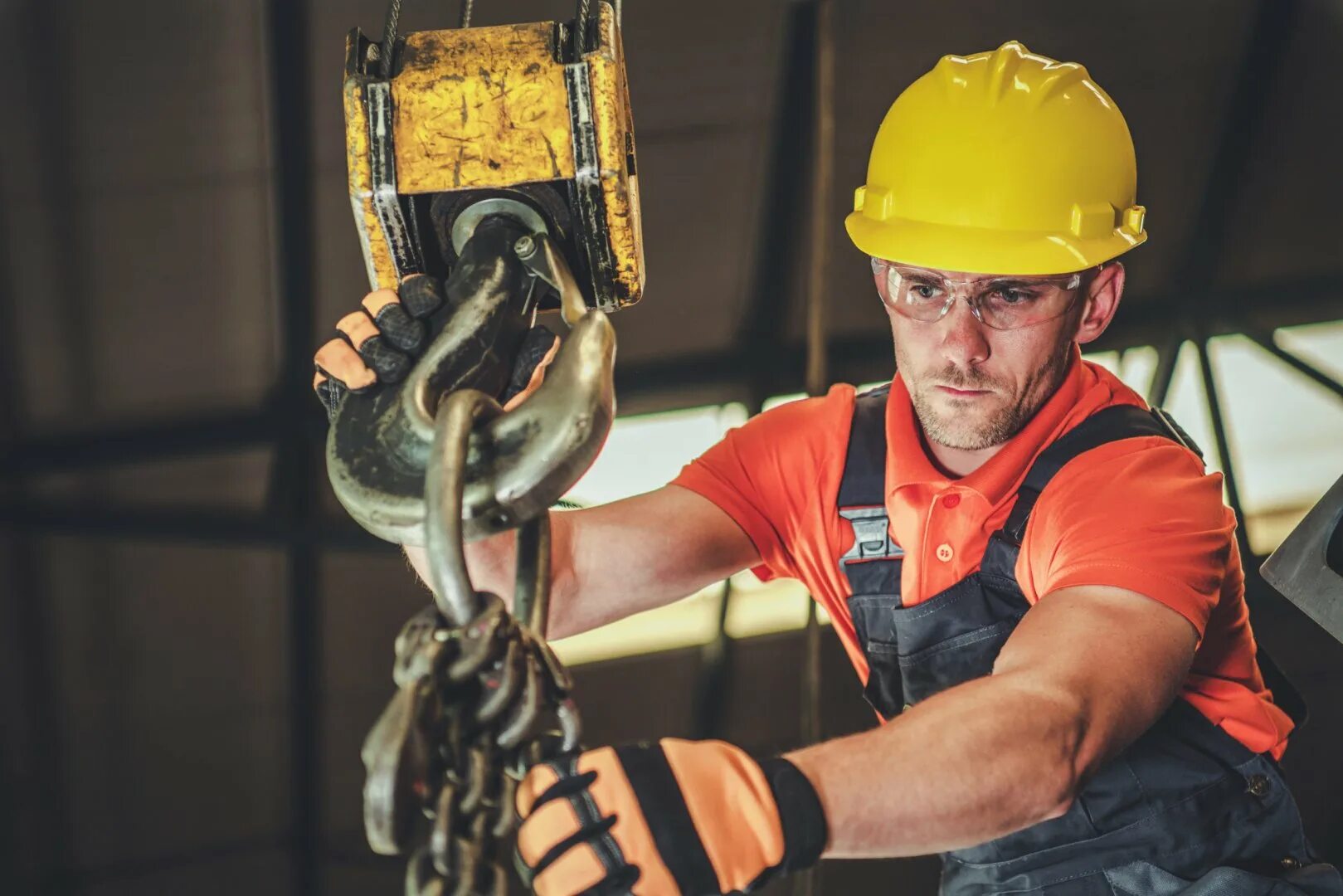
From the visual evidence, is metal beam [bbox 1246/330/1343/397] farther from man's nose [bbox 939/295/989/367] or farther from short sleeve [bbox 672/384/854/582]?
man's nose [bbox 939/295/989/367]

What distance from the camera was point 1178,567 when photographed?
73.0 inches

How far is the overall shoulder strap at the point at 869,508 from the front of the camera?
2342mm

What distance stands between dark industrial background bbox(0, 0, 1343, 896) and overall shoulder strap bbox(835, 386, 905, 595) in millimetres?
2217

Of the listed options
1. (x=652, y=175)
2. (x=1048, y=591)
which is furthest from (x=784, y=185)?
(x=1048, y=591)

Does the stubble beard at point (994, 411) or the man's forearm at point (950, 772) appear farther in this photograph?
the stubble beard at point (994, 411)

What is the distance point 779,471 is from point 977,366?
0.43 meters

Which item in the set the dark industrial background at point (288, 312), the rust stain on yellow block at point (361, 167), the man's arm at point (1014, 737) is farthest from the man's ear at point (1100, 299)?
the dark industrial background at point (288, 312)

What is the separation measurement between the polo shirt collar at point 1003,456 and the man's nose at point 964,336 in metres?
0.15

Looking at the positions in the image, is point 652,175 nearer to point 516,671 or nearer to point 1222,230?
point 1222,230

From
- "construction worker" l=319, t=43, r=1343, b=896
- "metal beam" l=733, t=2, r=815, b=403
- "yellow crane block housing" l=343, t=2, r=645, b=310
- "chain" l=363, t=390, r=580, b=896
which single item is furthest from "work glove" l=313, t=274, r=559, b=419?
"metal beam" l=733, t=2, r=815, b=403

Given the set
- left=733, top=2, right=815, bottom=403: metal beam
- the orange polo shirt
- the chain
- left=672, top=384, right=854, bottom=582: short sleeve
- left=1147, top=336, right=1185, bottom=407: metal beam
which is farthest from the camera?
left=1147, top=336, right=1185, bottom=407: metal beam

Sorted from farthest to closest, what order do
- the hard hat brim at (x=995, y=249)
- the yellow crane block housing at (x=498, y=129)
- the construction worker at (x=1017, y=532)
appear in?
the hard hat brim at (x=995, y=249) < the construction worker at (x=1017, y=532) < the yellow crane block housing at (x=498, y=129)

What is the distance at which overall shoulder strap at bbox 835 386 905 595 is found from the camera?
2.34 meters

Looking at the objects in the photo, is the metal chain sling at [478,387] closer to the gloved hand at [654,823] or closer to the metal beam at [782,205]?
the gloved hand at [654,823]
